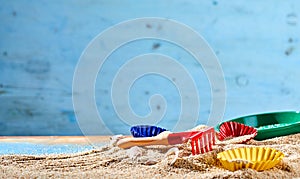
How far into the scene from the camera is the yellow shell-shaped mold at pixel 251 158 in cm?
62

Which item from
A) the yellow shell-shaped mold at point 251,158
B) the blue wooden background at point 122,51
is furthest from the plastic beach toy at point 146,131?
the blue wooden background at point 122,51

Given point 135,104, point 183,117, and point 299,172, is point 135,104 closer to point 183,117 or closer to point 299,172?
point 183,117

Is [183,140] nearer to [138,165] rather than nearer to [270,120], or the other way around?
[138,165]

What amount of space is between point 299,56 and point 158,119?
1.89 ft

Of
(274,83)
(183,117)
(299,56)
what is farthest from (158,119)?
(299,56)

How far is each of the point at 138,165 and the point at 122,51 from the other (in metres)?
1.04

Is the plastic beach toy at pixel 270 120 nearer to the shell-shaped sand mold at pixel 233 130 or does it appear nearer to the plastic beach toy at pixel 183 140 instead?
the shell-shaped sand mold at pixel 233 130

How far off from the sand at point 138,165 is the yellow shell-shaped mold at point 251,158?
10 mm

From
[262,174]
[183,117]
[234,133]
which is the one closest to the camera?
[262,174]

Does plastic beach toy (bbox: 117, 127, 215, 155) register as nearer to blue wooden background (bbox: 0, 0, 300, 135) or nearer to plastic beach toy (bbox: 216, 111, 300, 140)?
plastic beach toy (bbox: 216, 111, 300, 140)

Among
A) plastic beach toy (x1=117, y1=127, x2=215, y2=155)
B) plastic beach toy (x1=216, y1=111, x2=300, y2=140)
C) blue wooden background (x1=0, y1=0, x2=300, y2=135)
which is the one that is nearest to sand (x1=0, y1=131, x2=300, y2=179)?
plastic beach toy (x1=117, y1=127, x2=215, y2=155)

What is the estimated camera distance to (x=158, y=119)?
1.67m

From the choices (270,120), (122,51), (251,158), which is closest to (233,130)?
(270,120)

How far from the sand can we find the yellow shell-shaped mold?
0.01 meters
